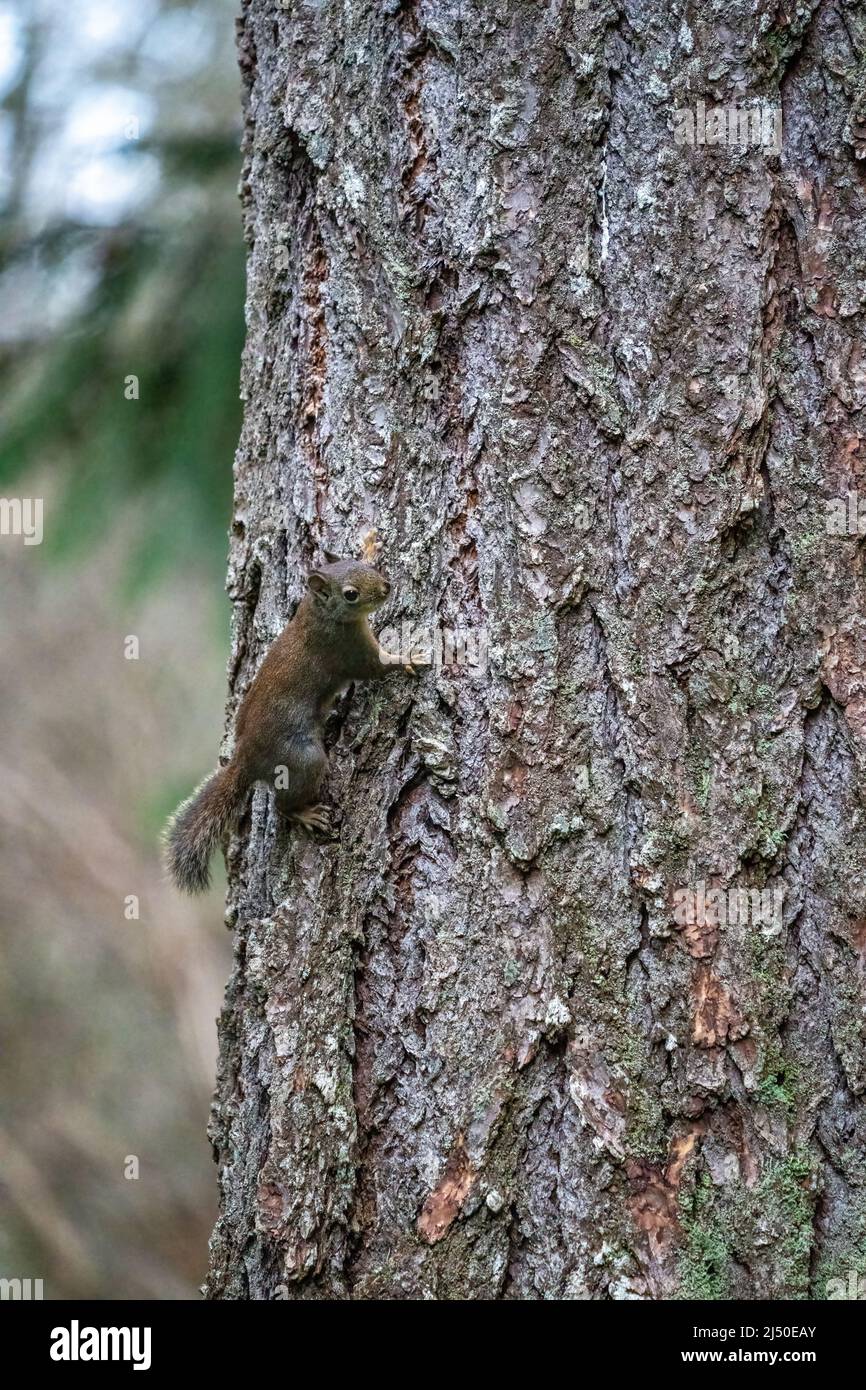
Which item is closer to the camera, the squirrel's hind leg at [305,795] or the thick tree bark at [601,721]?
the thick tree bark at [601,721]

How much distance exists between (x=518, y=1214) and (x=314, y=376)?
151 centimetres

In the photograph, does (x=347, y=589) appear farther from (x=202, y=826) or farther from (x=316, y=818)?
(x=202, y=826)

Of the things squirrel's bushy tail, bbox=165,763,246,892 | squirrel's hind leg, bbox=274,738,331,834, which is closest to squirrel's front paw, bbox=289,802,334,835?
squirrel's hind leg, bbox=274,738,331,834

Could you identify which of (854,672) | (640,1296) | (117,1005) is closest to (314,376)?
(854,672)

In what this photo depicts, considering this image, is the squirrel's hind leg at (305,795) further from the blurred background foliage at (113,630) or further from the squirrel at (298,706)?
the blurred background foliage at (113,630)

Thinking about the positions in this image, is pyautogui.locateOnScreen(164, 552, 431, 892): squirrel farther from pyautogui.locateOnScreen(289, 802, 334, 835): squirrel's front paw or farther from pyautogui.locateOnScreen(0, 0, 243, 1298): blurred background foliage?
pyautogui.locateOnScreen(0, 0, 243, 1298): blurred background foliage

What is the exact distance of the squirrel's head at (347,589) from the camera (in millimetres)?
2135

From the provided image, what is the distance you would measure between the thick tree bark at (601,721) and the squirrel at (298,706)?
97mm

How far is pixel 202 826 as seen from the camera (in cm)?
245

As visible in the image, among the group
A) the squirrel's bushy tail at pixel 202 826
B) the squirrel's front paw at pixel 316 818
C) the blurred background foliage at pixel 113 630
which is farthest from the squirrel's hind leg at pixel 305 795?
the blurred background foliage at pixel 113 630

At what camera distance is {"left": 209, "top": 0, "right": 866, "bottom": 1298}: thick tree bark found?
1.85 metres

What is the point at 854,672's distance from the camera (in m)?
1.89

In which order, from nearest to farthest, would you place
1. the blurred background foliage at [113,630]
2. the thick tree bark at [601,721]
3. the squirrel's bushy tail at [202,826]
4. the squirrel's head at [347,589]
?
the thick tree bark at [601,721] → the squirrel's head at [347,589] → the squirrel's bushy tail at [202,826] → the blurred background foliage at [113,630]

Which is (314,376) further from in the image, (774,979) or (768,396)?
(774,979)
